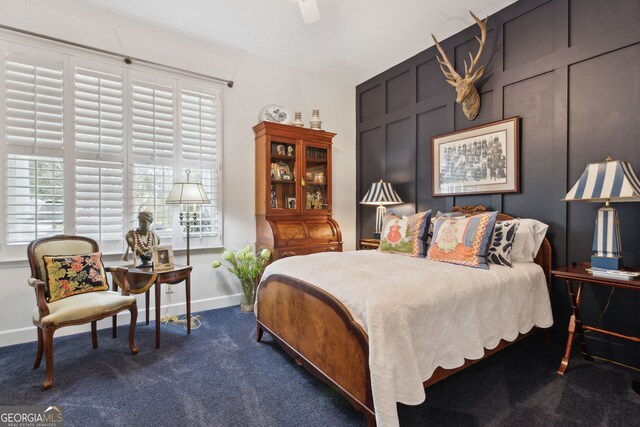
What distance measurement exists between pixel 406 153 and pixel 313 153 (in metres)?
1.20

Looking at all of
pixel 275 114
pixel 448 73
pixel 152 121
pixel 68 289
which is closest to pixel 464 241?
pixel 448 73

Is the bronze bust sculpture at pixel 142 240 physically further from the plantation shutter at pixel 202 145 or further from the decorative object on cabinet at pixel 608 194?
the decorative object on cabinet at pixel 608 194

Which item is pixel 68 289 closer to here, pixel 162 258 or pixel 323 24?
pixel 162 258

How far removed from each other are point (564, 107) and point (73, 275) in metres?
4.15

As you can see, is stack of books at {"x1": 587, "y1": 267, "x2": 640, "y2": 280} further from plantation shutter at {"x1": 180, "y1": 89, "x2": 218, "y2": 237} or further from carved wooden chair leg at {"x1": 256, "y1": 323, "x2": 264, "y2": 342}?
plantation shutter at {"x1": 180, "y1": 89, "x2": 218, "y2": 237}

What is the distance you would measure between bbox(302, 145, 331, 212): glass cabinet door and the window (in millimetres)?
1130

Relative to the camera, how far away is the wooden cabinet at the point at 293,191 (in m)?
3.57

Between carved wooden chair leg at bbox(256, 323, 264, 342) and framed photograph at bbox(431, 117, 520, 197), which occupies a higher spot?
framed photograph at bbox(431, 117, 520, 197)

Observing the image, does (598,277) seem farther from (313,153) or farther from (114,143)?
(114,143)

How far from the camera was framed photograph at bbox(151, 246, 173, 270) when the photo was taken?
Result: 2.62m

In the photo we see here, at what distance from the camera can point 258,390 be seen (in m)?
1.88

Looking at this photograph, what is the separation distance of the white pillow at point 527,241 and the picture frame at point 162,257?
2.93 meters

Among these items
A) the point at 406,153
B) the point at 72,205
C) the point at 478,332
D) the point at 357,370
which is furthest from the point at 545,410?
the point at 72,205

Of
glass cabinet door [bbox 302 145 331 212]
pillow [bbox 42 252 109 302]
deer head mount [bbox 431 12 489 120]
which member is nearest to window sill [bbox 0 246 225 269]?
pillow [bbox 42 252 109 302]
